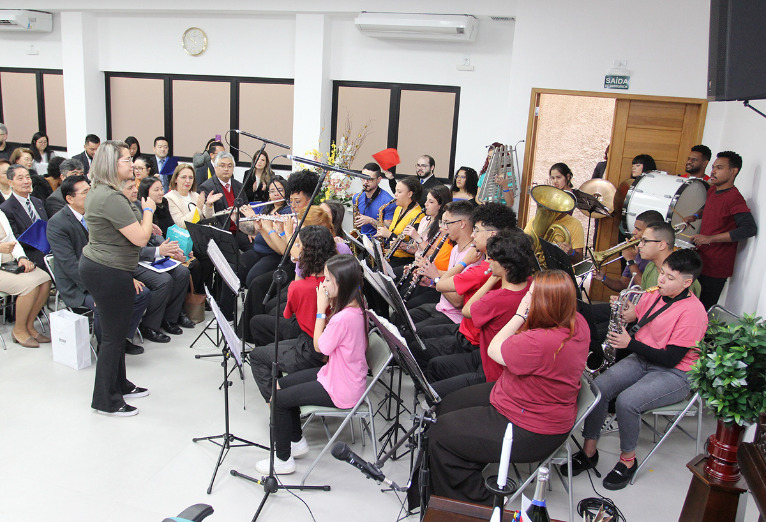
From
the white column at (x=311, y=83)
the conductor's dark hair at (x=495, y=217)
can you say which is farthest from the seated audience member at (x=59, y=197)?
the conductor's dark hair at (x=495, y=217)

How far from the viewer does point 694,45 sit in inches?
234

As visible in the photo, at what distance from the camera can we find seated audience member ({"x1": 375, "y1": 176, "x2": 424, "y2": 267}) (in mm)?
5160

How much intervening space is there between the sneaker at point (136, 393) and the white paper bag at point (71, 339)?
648mm

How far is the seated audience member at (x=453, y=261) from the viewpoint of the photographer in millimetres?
3902

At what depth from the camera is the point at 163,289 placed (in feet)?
15.5

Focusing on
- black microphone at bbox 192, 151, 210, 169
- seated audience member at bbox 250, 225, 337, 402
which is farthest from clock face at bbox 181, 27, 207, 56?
seated audience member at bbox 250, 225, 337, 402

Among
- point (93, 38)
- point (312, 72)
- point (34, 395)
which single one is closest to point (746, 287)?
point (34, 395)

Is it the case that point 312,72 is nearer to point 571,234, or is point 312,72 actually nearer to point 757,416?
point 571,234

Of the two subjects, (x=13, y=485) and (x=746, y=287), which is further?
(x=746, y=287)

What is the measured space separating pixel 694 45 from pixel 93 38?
8177 millimetres

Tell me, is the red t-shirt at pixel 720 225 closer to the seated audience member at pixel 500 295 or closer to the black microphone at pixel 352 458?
the seated audience member at pixel 500 295

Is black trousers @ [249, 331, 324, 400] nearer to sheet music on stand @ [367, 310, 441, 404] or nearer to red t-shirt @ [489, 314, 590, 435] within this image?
sheet music on stand @ [367, 310, 441, 404]

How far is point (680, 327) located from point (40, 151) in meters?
9.16

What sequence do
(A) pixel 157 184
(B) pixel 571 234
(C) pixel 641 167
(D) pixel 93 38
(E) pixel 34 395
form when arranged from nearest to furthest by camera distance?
1. (E) pixel 34 395
2. (B) pixel 571 234
3. (A) pixel 157 184
4. (C) pixel 641 167
5. (D) pixel 93 38
